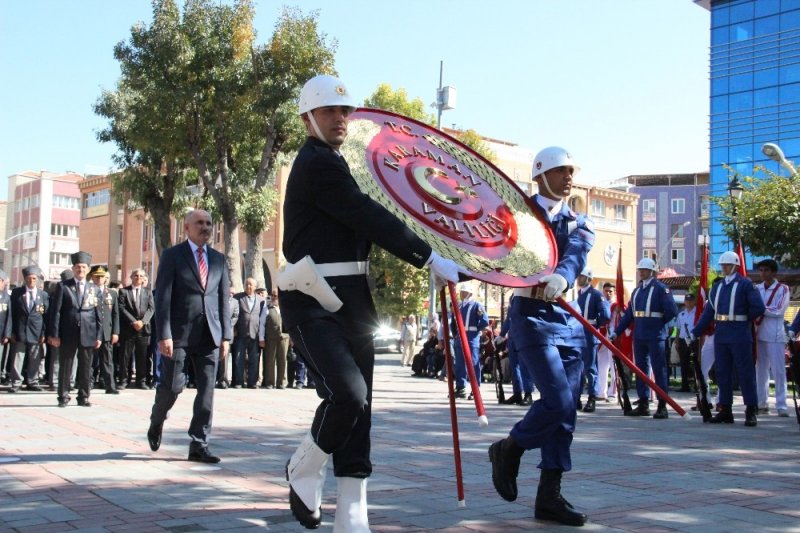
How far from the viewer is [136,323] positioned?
16.1m

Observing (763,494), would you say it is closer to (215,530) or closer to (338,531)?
(338,531)

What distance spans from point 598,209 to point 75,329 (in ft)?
211

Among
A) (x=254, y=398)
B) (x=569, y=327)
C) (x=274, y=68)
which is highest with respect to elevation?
(x=274, y=68)

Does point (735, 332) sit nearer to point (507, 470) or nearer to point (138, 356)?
point (507, 470)

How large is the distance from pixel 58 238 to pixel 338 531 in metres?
103

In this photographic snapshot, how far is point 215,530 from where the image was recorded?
15.4ft

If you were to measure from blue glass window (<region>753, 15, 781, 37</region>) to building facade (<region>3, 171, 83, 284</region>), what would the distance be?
70319 millimetres

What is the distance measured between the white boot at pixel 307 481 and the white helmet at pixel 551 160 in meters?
2.29

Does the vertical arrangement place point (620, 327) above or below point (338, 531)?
above

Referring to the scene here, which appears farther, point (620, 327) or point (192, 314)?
point (620, 327)

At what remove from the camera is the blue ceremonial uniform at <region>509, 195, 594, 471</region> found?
5254 mm

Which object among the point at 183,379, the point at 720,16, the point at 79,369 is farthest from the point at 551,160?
the point at 720,16

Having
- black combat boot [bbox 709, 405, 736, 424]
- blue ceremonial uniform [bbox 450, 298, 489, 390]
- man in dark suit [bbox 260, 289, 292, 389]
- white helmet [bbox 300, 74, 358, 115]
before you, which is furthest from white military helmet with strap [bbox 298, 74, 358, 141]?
man in dark suit [bbox 260, 289, 292, 389]

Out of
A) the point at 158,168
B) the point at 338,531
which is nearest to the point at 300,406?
the point at 338,531
